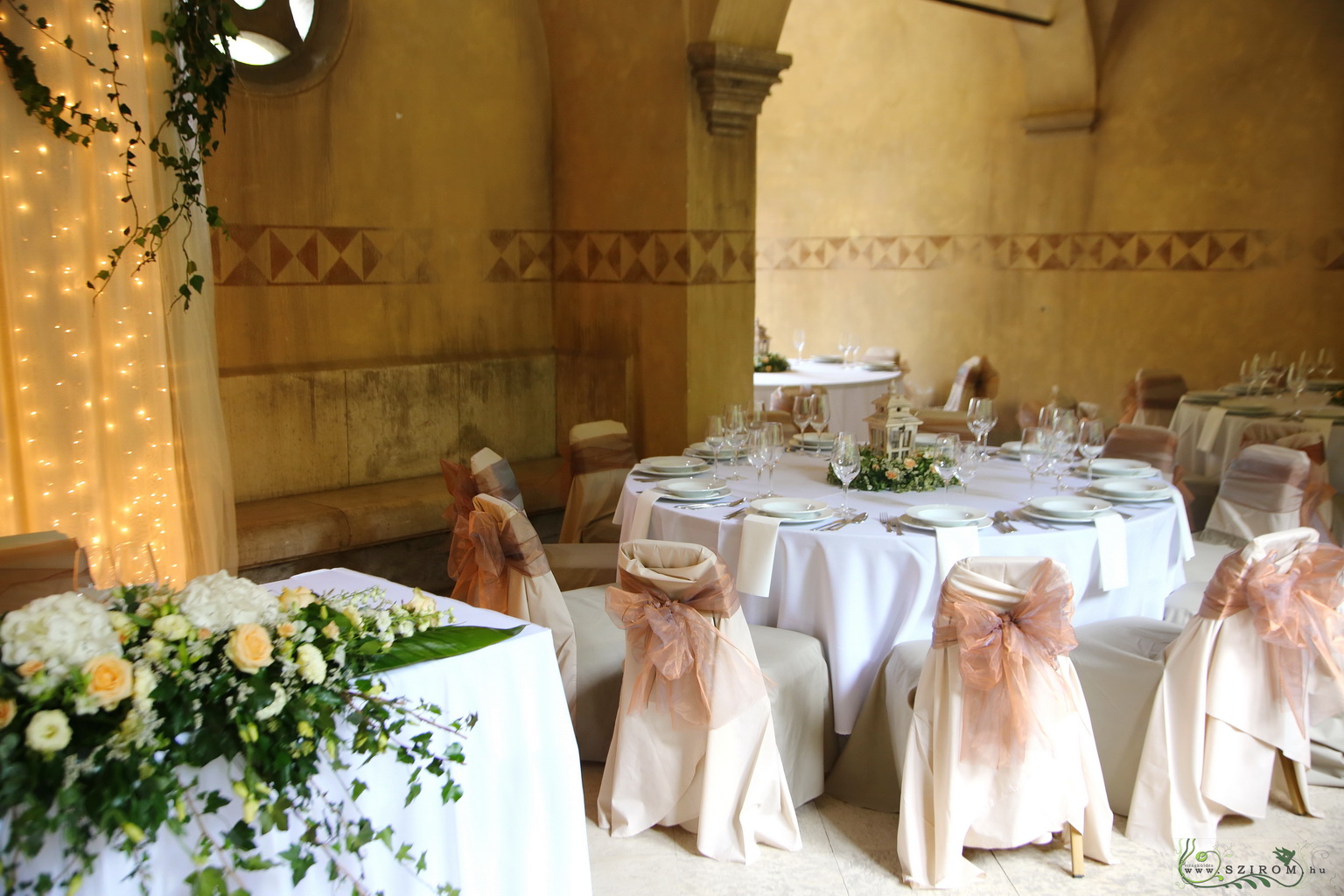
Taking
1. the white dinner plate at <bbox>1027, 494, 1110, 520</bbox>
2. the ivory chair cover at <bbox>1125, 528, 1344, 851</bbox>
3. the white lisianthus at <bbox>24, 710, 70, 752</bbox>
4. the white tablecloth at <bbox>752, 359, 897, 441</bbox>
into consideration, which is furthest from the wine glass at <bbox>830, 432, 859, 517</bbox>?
the white tablecloth at <bbox>752, 359, 897, 441</bbox>

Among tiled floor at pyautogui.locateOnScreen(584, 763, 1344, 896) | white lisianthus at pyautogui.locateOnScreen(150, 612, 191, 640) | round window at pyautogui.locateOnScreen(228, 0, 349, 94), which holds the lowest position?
tiled floor at pyautogui.locateOnScreen(584, 763, 1344, 896)

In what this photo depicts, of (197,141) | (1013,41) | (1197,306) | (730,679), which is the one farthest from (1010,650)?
(1013,41)

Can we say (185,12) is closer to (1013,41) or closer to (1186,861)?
(1186,861)

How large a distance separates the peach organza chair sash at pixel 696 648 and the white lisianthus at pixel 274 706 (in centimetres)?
144

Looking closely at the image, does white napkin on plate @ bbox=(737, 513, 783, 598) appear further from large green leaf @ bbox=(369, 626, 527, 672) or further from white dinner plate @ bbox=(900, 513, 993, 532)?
large green leaf @ bbox=(369, 626, 527, 672)

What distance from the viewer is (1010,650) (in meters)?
2.78

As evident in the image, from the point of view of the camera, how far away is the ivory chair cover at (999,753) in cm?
281

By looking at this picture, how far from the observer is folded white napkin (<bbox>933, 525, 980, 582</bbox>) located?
3.27 meters

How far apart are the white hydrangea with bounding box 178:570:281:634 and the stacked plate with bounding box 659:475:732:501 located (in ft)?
6.77

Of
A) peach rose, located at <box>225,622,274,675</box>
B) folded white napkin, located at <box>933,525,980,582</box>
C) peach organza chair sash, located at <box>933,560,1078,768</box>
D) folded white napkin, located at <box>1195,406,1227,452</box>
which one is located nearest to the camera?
peach rose, located at <box>225,622,274,675</box>

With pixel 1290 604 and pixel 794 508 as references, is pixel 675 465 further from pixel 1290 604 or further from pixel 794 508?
pixel 1290 604

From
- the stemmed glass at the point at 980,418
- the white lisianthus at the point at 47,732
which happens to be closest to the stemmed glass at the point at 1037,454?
the stemmed glass at the point at 980,418

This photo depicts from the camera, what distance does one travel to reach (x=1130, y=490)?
3.78 metres

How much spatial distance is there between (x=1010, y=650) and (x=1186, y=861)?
852 mm
